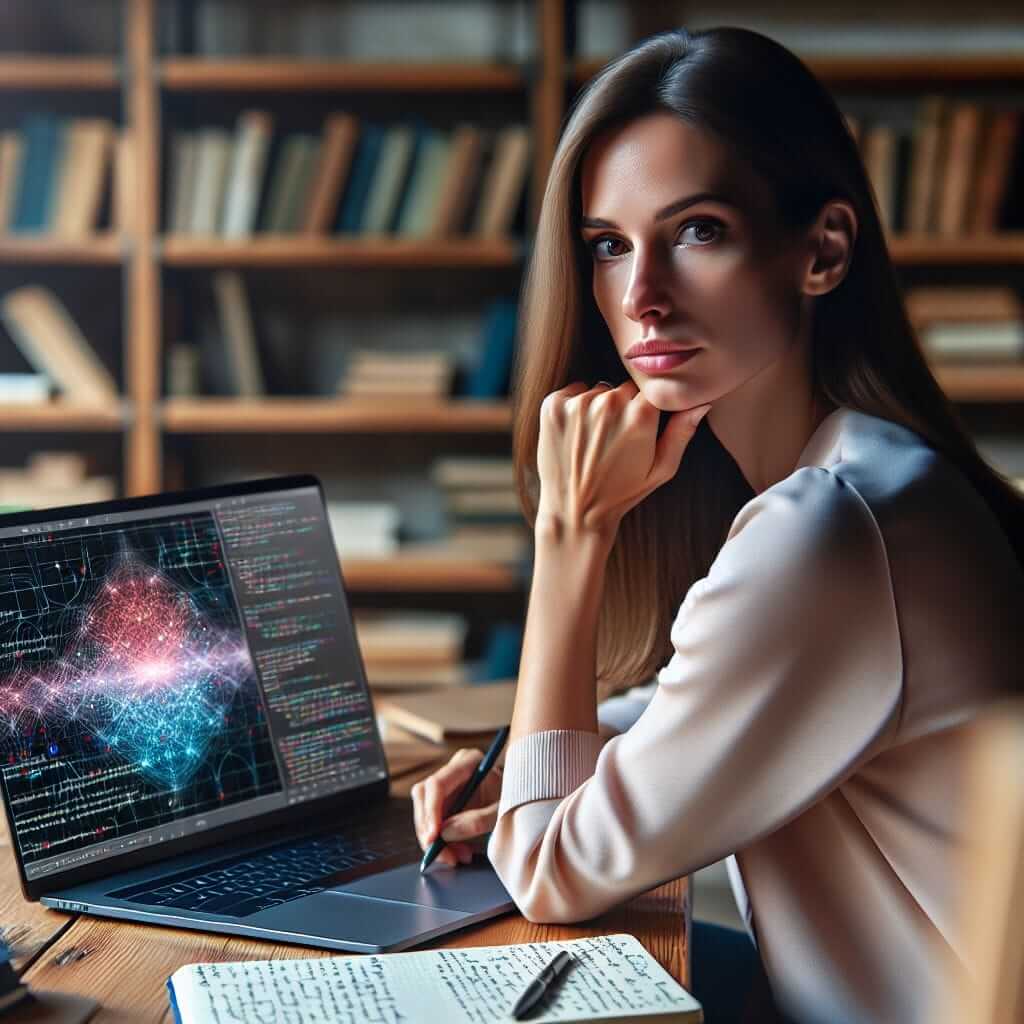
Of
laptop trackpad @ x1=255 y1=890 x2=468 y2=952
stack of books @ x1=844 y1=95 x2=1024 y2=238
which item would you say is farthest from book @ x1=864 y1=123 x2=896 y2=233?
laptop trackpad @ x1=255 y1=890 x2=468 y2=952

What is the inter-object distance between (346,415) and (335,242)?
1.33 feet

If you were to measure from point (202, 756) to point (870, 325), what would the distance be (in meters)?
0.67

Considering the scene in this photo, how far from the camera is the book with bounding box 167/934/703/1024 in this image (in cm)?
73

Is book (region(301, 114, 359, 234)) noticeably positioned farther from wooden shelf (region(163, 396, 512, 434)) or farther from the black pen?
the black pen

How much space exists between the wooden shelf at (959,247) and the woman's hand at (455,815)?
6.99ft

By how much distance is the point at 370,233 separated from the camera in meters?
3.00

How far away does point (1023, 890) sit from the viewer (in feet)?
1.55

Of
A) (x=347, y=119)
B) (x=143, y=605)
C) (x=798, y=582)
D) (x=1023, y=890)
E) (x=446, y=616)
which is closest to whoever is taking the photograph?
(x=1023, y=890)

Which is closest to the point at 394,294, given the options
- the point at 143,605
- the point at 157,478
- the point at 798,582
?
the point at 157,478

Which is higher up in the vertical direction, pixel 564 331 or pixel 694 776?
pixel 564 331

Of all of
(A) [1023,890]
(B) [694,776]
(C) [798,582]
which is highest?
(A) [1023,890]

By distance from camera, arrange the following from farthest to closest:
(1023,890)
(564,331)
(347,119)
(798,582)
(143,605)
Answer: (347,119) < (564,331) < (143,605) < (798,582) < (1023,890)

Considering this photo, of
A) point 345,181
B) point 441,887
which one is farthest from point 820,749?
point 345,181

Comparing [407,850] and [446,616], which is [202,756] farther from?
[446,616]
